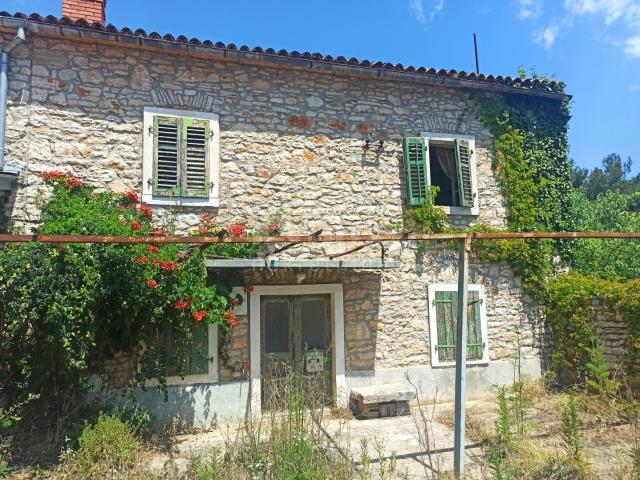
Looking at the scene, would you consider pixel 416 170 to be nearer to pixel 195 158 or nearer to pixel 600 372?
pixel 195 158

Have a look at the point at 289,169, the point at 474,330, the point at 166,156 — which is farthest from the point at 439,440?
the point at 166,156

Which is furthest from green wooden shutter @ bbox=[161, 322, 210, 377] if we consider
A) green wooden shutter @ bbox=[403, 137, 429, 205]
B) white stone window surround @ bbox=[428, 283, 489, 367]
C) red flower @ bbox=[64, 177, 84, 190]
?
green wooden shutter @ bbox=[403, 137, 429, 205]

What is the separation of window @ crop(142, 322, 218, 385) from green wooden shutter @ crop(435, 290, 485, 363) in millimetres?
3674

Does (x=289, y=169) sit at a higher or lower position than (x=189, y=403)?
higher

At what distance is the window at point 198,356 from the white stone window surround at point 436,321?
3.53 meters

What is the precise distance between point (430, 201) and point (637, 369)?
4116 millimetres

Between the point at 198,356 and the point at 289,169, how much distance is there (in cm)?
317

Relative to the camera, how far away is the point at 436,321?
7754 millimetres

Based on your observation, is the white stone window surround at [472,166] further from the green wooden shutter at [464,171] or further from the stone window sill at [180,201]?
the stone window sill at [180,201]

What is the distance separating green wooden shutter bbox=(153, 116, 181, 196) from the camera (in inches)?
266

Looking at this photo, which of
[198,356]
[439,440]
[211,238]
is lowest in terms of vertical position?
[439,440]

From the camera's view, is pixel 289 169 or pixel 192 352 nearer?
pixel 192 352

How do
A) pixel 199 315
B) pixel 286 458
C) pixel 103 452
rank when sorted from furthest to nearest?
pixel 199 315, pixel 103 452, pixel 286 458

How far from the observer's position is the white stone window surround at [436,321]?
771 cm
